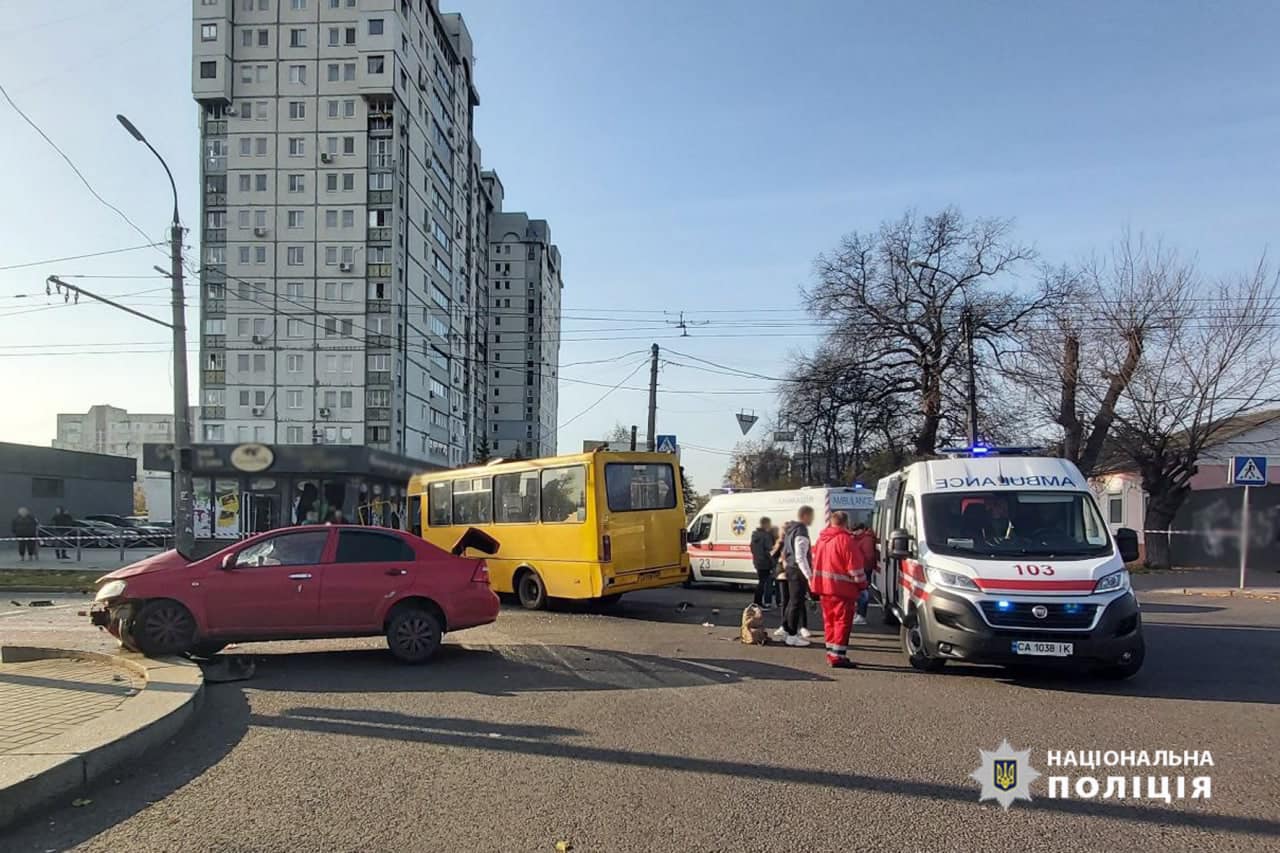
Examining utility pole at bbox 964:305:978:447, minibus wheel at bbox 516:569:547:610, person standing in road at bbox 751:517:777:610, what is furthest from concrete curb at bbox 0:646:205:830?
utility pole at bbox 964:305:978:447

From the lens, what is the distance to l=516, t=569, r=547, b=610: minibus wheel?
53.6ft

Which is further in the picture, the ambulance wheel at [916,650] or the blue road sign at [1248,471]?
the blue road sign at [1248,471]

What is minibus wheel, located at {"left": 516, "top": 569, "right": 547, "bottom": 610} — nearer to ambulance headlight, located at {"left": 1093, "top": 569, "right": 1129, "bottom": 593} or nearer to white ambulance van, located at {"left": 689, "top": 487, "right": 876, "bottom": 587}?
white ambulance van, located at {"left": 689, "top": 487, "right": 876, "bottom": 587}

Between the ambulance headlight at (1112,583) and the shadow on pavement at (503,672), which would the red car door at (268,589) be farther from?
the ambulance headlight at (1112,583)

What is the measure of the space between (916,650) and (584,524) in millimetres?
6722

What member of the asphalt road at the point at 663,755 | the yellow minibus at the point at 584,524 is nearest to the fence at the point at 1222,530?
the yellow minibus at the point at 584,524

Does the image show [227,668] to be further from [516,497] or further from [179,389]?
[179,389]

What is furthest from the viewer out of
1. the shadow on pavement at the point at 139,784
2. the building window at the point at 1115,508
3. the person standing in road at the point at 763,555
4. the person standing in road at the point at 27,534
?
the building window at the point at 1115,508

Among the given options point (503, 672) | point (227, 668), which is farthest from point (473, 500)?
point (503, 672)

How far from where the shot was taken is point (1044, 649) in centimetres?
855

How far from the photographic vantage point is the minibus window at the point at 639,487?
1552 cm

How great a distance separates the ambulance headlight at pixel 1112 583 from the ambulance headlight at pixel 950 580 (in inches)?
43.4

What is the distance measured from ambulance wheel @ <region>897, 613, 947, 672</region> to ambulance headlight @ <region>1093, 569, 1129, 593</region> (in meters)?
1.69

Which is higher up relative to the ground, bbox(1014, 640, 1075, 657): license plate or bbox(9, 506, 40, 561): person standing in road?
bbox(1014, 640, 1075, 657): license plate
